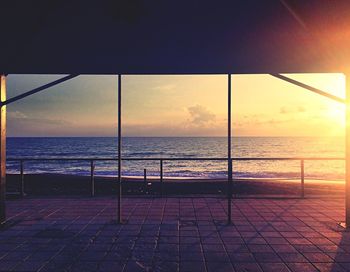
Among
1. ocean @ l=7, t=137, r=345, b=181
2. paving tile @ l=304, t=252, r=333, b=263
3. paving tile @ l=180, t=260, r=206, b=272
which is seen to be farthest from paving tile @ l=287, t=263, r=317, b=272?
ocean @ l=7, t=137, r=345, b=181

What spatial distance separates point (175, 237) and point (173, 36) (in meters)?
3.06

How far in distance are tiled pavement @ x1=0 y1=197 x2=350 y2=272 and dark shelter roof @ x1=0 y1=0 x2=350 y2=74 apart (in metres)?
2.81

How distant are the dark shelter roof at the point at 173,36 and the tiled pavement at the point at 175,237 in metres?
2.81

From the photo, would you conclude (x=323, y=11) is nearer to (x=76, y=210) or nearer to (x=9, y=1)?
(x=9, y=1)

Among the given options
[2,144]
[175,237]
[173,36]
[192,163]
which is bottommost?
[192,163]

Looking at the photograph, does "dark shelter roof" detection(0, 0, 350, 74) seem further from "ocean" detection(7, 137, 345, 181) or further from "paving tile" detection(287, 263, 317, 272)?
"ocean" detection(7, 137, 345, 181)

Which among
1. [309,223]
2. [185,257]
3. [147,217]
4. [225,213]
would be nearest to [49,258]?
[185,257]

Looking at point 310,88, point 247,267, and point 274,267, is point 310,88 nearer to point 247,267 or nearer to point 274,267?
point 274,267

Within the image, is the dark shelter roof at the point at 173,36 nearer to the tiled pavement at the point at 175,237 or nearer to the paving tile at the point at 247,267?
the tiled pavement at the point at 175,237

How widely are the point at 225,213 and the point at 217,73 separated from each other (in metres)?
2.89

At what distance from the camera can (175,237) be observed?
461 cm

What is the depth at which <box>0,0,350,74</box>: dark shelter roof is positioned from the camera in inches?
122

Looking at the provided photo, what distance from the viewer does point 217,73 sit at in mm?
5449

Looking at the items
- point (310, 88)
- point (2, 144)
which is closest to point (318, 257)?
point (310, 88)
